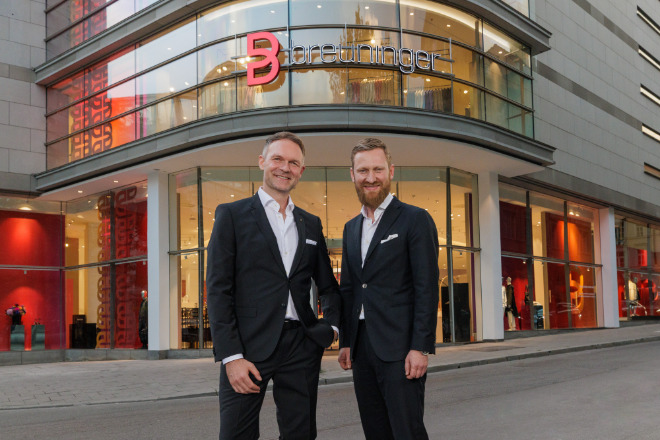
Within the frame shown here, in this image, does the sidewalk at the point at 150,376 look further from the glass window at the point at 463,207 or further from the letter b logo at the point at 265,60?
the letter b logo at the point at 265,60

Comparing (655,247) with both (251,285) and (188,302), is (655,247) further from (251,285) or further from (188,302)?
(251,285)

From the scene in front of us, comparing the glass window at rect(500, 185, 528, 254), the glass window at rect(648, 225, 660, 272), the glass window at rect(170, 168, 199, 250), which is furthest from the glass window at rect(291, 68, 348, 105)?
the glass window at rect(648, 225, 660, 272)

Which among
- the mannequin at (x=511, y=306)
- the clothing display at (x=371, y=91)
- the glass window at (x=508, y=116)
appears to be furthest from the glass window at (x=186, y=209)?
the mannequin at (x=511, y=306)

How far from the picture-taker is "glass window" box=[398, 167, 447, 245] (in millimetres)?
18744

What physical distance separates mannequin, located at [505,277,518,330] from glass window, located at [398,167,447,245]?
3552mm

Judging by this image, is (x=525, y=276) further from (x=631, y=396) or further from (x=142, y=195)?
(x=631, y=396)

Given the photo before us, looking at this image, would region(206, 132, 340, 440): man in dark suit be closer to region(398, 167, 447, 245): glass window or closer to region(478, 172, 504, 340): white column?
region(398, 167, 447, 245): glass window

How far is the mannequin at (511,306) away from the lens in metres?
21.1

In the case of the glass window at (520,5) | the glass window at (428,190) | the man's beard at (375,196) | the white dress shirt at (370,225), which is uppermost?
the glass window at (520,5)

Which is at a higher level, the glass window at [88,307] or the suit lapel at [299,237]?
the suit lapel at [299,237]

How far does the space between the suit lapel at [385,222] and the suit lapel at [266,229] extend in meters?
0.59

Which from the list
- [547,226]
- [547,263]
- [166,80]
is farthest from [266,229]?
[547,226]

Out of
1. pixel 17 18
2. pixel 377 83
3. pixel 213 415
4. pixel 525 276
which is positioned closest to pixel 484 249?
pixel 525 276

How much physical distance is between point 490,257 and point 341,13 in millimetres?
8687
